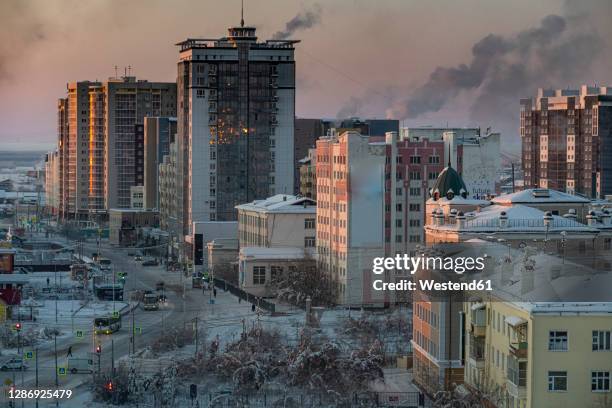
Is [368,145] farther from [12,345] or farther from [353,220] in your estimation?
[12,345]

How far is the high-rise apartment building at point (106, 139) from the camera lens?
92.4 m

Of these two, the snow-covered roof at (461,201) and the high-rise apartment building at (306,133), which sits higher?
the high-rise apartment building at (306,133)

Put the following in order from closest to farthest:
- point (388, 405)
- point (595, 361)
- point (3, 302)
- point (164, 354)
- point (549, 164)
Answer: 1. point (595, 361)
2. point (388, 405)
3. point (164, 354)
4. point (3, 302)
5. point (549, 164)

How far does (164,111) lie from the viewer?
3644 inches

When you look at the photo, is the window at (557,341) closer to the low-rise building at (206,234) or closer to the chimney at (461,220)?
the chimney at (461,220)

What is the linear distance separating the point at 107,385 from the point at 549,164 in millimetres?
58268

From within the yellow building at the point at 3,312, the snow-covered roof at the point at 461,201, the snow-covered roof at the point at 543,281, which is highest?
the snow-covered roof at the point at 461,201

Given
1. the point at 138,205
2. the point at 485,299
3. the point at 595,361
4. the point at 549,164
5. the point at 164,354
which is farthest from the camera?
the point at 549,164

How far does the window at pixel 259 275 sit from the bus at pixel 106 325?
7382mm

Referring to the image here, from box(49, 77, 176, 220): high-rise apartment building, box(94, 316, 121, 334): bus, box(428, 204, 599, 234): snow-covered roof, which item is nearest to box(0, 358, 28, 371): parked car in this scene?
box(94, 316, 121, 334): bus

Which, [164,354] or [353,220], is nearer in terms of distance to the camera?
[164,354]

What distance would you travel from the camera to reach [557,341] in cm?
2784

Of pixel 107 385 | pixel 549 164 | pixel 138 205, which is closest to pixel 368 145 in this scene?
pixel 107 385

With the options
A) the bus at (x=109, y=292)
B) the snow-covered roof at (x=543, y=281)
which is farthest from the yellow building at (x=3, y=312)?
the snow-covered roof at (x=543, y=281)
